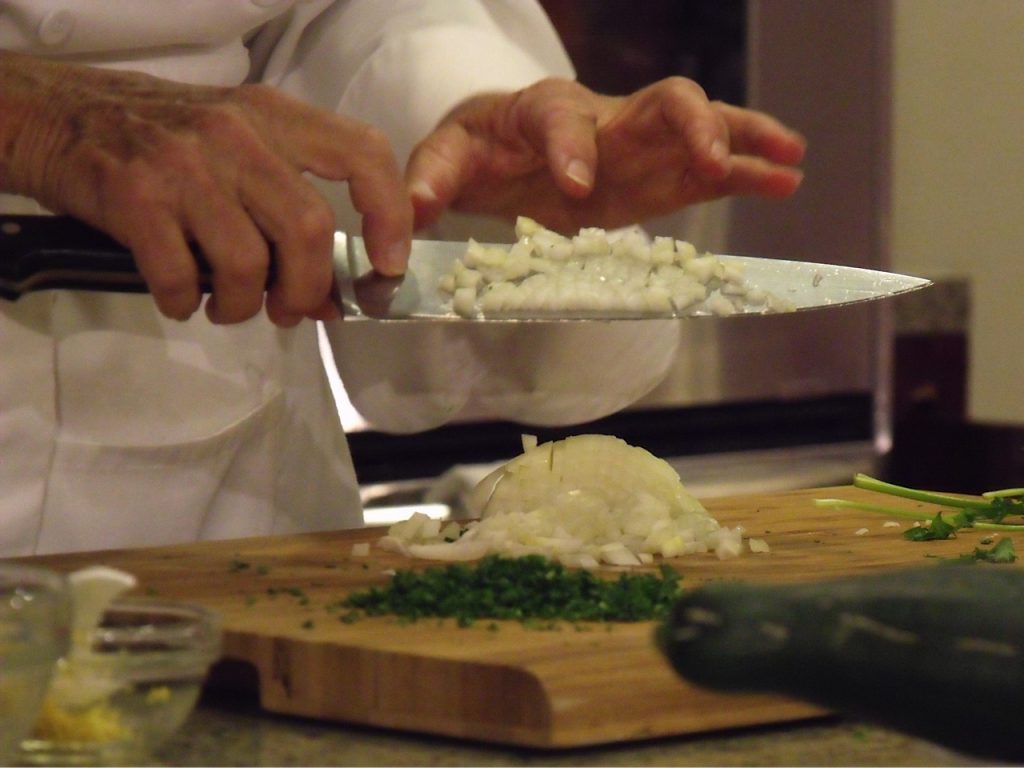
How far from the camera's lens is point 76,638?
684 mm

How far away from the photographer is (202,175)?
1.06m

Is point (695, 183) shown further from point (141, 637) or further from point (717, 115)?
point (141, 637)

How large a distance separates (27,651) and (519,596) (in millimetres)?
389

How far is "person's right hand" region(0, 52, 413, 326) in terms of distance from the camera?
1.06 m

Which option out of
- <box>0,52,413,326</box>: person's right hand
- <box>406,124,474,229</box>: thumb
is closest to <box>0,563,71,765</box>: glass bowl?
<box>0,52,413,326</box>: person's right hand

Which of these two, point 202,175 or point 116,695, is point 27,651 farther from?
point 202,175

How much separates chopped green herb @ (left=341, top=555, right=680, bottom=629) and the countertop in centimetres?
11

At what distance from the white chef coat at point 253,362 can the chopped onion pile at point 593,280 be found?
0.30 m

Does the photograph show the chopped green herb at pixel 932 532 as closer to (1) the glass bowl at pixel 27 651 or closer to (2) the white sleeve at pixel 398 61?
(2) the white sleeve at pixel 398 61

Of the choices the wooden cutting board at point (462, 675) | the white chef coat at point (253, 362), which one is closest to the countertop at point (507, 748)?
the wooden cutting board at point (462, 675)

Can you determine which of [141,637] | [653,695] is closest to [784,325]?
[653,695]

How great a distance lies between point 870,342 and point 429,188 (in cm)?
163

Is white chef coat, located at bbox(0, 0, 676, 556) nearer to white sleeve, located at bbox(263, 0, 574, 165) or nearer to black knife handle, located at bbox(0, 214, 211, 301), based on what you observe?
white sleeve, located at bbox(263, 0, 574, 165)

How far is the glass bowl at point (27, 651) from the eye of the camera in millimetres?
613
